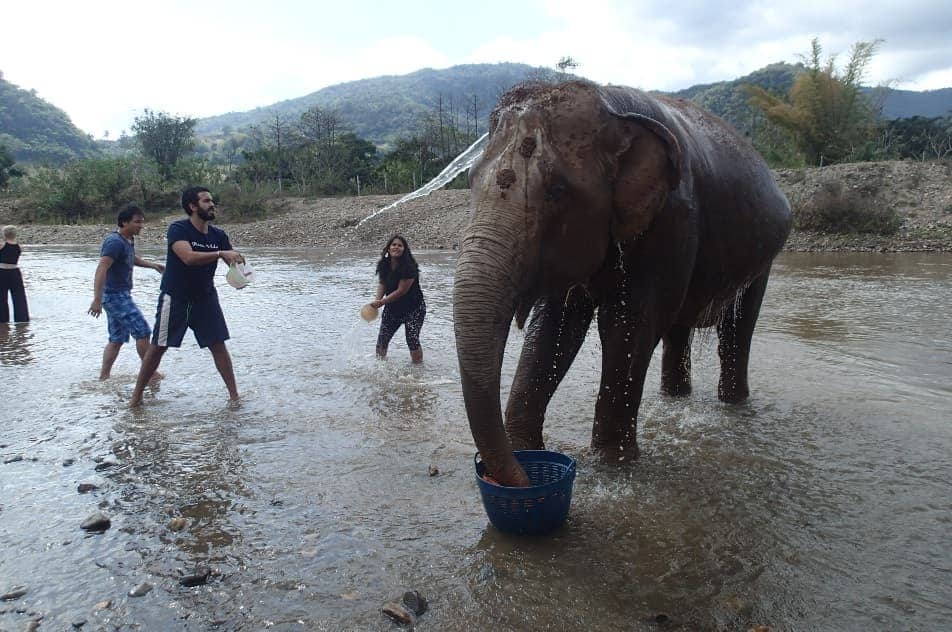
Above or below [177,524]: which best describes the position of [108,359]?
above

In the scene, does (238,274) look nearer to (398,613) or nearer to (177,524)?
(177,524)

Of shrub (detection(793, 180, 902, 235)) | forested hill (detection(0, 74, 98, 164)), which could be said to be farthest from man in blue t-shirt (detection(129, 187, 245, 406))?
forested hill (detection(0, 74, 98, 164))

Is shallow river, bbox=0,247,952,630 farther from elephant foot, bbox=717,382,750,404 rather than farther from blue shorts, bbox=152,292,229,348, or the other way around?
blue shorts, bbox=152,292,229,348

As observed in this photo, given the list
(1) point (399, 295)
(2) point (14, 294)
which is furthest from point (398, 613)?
(2) point (14, 294)

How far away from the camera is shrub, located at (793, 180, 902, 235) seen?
20922 millimetres

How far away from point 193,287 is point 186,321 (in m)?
0.29

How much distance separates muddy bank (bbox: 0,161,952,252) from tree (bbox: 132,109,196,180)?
14263 millimetres

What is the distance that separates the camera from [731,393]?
20.2ft

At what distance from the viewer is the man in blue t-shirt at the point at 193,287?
18.9 ft

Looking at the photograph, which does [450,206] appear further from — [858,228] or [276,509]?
[276,509]

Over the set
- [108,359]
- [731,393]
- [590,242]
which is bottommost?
[731,393]

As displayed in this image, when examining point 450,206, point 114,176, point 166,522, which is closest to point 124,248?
point 166,522

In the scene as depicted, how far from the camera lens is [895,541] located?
11.7 ft

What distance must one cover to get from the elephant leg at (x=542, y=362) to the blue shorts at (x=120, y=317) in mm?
4584
